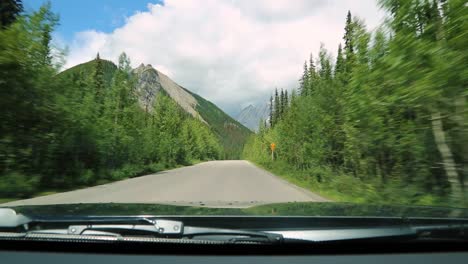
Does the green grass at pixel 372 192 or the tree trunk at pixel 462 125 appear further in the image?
the green grass at pixel 372 192

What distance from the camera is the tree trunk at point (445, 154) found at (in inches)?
325

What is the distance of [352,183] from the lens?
45.8 ft

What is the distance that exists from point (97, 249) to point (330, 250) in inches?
55.4

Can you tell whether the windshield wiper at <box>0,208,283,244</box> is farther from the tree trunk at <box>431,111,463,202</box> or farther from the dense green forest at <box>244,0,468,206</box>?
the tree trunk at <box>431,111,463,202</box>

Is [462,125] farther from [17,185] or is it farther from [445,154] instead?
[17,185]

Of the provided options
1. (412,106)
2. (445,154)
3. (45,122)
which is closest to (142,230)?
(412,106)

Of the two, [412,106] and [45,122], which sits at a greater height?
[45,122]

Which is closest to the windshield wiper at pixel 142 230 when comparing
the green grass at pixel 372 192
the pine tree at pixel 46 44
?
the green grass at pixel 372 192

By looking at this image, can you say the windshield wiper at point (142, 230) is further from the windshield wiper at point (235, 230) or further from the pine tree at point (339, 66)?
the pine tree at point (339, 66)

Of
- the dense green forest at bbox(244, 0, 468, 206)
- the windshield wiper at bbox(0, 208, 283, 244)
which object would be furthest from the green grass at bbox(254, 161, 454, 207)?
the windshield wiper at bbox(0, 208, 283, 244)

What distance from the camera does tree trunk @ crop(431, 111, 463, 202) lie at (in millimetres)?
8258

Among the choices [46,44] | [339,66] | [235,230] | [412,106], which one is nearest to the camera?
[235,230]

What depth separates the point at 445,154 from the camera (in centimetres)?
855

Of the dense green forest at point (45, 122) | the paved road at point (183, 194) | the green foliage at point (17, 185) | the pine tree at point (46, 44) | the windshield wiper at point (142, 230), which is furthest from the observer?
the pine tree at point (46, 44)
